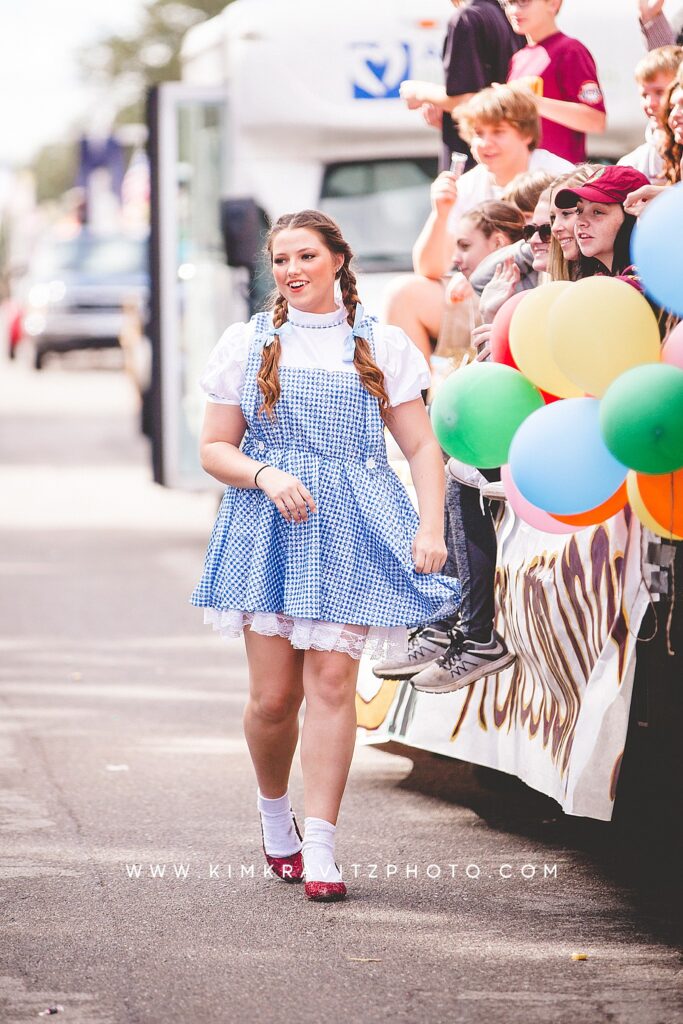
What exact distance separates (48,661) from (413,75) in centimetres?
402

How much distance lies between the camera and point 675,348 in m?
4.21

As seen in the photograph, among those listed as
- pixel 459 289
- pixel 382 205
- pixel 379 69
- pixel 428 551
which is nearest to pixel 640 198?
pixel 428 551

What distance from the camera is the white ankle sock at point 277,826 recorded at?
17.6 feet

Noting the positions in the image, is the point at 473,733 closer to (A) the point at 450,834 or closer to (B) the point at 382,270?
(A) the point at 450,834

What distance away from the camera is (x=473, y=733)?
19.6ft

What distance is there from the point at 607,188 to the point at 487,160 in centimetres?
186

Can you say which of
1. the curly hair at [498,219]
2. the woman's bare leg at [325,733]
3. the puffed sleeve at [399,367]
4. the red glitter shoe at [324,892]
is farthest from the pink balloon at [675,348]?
the curly hair at [498,219]

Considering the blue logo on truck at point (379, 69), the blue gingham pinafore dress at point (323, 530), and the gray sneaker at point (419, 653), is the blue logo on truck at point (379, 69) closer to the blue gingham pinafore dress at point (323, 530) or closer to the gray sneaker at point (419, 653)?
the gray sneaker at point (419, 653)

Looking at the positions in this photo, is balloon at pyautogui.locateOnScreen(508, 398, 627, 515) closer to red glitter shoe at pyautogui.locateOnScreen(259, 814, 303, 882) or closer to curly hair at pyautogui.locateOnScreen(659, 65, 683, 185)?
curly hair at pyautogui.locateOnScreen(659, 65, 683, 185)

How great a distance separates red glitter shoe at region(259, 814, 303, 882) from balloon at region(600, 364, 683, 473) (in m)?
1.78

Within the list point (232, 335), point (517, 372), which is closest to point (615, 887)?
point (517, 372)

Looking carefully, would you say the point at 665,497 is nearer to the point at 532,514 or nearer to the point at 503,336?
the point at 532,514

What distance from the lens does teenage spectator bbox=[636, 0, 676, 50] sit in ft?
21.8

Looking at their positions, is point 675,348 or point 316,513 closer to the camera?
point 675,348
